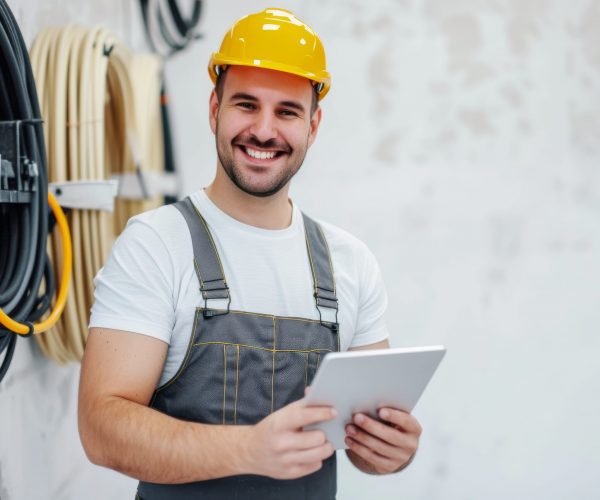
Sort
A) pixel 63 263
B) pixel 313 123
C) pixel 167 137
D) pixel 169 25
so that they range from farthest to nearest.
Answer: pixel 169 25 < pixel 167 137 < pixel 63 263 < pixel 313 123

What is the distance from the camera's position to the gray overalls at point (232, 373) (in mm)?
1218

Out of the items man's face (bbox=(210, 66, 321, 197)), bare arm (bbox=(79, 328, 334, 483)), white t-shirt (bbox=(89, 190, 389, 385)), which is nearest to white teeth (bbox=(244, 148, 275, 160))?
man's face (bbox=(210, 66, 321, 197))

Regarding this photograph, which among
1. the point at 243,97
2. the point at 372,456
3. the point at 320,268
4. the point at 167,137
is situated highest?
the point at 243,97

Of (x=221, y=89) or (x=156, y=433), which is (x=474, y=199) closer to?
(x=221, y=89)

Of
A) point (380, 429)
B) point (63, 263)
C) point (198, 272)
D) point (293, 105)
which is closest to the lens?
point (380, 429)

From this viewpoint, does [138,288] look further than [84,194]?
No

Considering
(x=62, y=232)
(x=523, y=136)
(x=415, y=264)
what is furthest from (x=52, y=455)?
(x=523, y=136)

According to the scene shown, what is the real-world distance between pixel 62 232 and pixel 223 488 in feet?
2.19

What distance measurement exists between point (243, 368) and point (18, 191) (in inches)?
20.8

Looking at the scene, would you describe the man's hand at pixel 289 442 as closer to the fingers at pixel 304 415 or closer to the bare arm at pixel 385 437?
the fingers at pixel 304 415

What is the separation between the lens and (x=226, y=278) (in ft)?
4.22

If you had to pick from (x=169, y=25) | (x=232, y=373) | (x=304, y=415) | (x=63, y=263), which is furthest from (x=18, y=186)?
(x=169, y=25)

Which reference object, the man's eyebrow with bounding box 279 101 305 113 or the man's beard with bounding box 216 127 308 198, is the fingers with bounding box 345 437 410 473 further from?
the man's eyebrow with bounding box 279 101 305 113

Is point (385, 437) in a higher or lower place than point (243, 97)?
lower
